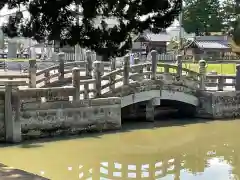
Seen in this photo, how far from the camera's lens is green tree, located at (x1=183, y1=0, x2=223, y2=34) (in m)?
58.3

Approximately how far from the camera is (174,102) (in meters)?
22.2

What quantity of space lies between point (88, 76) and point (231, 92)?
20.6ft

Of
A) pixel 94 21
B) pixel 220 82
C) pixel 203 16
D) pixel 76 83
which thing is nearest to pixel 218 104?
pixel 220 82

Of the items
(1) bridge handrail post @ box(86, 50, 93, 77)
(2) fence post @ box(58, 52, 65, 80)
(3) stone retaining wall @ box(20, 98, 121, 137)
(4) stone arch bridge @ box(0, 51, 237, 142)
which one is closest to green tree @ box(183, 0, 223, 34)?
(4) stone arch bridge @ box(0, 51, 237, 142)

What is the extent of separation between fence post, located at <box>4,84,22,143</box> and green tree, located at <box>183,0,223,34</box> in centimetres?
4472

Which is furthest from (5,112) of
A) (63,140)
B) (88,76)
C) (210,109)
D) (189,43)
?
(189,43)

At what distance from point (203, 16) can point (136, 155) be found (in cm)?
4676

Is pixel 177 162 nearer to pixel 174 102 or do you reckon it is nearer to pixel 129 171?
pixel 129 171

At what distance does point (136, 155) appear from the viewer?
1472 centimetres

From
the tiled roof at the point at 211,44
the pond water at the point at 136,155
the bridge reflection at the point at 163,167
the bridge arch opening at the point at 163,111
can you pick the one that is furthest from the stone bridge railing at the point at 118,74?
the tiled roof at the point at 211,44

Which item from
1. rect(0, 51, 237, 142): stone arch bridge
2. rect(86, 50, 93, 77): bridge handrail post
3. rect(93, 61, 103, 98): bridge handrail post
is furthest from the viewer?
rect(86, 50, 93, 77): bridge handrail post

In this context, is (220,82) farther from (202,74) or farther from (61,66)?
(61,66)

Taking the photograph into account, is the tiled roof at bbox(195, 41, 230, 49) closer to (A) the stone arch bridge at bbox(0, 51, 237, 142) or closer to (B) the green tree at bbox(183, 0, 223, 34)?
(B) the green tree at bbox(183, 0, 223, 34)

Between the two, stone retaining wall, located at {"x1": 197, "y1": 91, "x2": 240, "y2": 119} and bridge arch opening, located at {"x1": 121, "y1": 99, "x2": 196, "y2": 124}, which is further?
stone retaining wall, located at {"x1": 197, "y1": 91, "x2": 240, "y2": 119}
